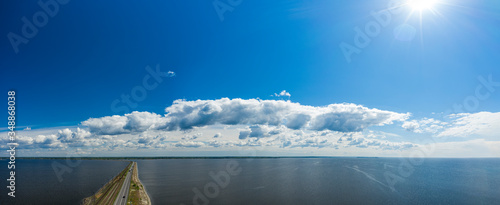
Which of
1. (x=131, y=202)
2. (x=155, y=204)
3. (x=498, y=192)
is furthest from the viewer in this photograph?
(x=498, y=192)

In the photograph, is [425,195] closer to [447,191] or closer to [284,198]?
[447,191]

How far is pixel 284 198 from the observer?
76625 millimetres

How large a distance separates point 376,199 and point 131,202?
76424mm

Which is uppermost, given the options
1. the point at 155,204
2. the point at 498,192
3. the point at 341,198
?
the point at 155,204

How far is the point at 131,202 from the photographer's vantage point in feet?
196

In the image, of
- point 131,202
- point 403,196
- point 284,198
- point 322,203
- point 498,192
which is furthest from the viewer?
point 498,192

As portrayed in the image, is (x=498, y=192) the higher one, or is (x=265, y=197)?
(x=265, y=197)

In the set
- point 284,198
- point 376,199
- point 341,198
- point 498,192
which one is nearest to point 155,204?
point 284,198

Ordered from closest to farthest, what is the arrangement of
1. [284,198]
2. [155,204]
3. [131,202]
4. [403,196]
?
1. [131,202]
2. [155,204]
3. [284,198]
4. [403,196]

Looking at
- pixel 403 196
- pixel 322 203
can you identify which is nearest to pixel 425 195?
pixel 403 196

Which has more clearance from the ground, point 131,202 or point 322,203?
point 131,202

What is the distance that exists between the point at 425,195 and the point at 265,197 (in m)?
62.4

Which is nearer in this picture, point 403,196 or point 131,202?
point 131,202

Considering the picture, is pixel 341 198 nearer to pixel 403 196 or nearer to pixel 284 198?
pixel 284 198
